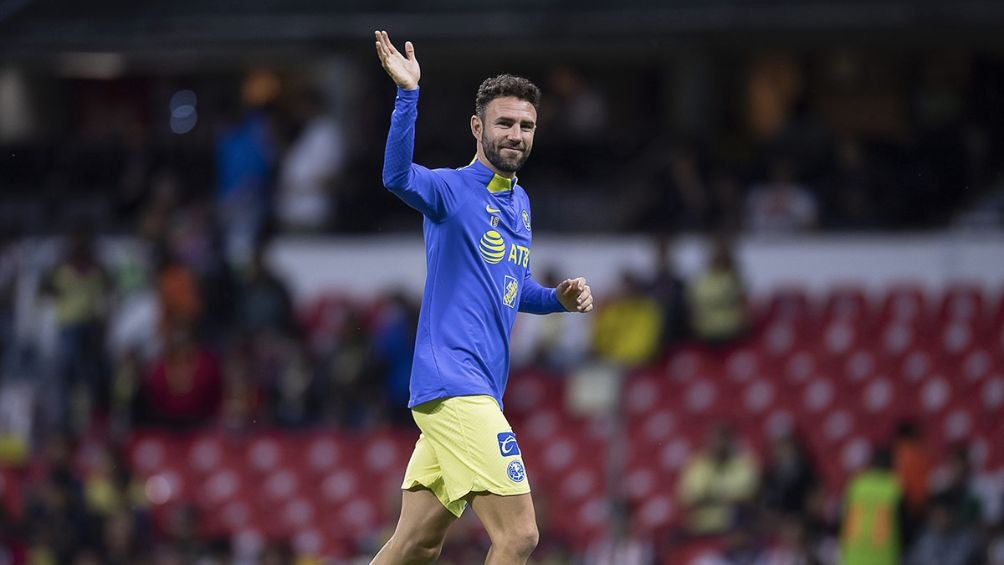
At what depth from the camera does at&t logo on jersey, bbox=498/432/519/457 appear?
22.2 ft

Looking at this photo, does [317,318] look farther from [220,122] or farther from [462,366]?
[462,366]

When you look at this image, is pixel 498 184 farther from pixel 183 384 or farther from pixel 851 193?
pixel 183 384

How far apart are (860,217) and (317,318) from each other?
5.58 meters

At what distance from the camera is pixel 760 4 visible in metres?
16.9


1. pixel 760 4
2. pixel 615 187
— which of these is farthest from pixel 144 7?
pixel 760 4

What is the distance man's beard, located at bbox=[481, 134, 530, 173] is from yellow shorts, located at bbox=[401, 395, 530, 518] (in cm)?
95

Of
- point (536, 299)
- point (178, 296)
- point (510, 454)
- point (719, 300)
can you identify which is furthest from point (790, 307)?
point (510, 454)

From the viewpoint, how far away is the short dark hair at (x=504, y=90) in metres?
6.95

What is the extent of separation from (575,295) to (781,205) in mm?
9819

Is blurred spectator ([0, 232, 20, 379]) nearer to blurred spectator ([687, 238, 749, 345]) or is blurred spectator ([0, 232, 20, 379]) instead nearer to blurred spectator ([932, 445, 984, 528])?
blurred spectator ([687, 238, 749, 345])

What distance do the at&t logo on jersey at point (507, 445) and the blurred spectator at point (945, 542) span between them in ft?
22.5

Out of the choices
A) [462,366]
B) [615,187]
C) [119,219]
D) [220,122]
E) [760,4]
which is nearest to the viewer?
[462,366]

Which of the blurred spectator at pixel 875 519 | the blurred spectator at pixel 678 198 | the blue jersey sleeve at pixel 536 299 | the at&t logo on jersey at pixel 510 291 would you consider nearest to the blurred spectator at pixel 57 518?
the blurred spectator at pixel 678 198

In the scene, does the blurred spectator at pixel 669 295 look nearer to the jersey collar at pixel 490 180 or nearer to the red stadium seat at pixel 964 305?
the red stadium seat at pixel 964 305
